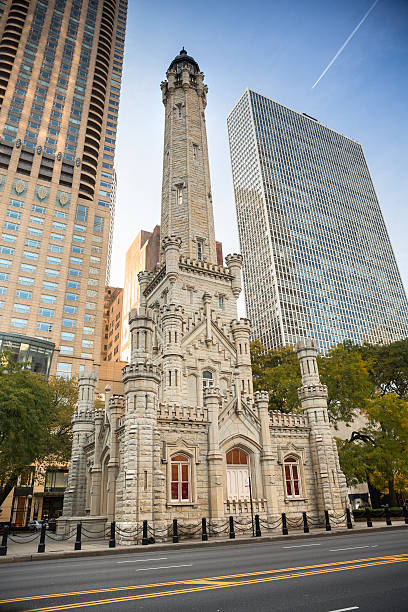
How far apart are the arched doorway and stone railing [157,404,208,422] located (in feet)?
9.73

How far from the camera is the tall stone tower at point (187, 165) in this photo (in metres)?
39.5

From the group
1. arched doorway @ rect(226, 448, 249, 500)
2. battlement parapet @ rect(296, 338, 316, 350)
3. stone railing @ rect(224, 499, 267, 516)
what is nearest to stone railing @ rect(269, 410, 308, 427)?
arched doorway @ rect(226, 448, 249, 500)

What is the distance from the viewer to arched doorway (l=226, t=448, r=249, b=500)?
2555 centimetres

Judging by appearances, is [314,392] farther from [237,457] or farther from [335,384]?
[335,384]

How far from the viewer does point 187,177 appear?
41500 mm

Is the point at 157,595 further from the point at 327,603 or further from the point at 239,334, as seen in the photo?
the point at 239,334

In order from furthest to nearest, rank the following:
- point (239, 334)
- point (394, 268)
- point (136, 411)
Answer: point (394, 268) < point (239, 334) < point (136, 411)

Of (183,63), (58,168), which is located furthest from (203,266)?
(58,168)

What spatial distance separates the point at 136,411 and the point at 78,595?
14.2 metres

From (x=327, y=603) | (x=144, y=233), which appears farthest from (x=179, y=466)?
(x=144, y=233)

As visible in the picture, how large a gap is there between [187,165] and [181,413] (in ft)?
86.1

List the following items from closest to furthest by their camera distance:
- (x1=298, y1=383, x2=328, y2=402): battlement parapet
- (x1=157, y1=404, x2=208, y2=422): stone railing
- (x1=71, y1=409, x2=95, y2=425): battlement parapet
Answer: (x1=157, y1=404, x2=208, y2=422): stone railing < (x1=298, y1=383, x2=328, y2=402): battlement parapet < (x1=71, y1=409, x2=95, y2=425): battlement parapet

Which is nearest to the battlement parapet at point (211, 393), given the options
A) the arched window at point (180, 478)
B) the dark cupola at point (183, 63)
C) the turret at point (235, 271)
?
the arched window at point (180, 478)

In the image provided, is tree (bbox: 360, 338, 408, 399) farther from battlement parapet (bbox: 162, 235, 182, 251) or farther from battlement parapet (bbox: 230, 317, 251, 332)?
battlement parapet (bbox: 162, 235, 182, 251)
